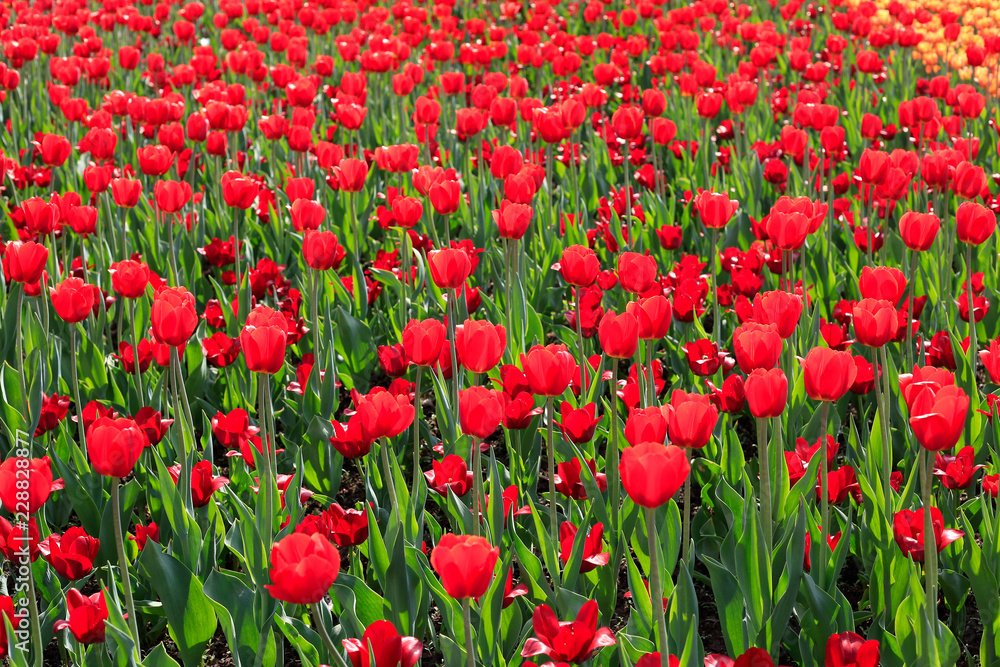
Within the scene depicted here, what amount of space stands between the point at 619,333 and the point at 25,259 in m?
1.57

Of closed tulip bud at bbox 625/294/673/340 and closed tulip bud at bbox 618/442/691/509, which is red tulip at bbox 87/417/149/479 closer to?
closed tulip bud at bbox 618/442/691/509

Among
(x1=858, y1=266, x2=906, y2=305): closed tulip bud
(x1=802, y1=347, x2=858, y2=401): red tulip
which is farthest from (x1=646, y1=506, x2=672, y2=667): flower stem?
(x1=858, y1=266, x2=906, y2=305): closed tulip bud

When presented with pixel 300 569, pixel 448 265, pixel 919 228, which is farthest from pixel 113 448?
pixel 919 228

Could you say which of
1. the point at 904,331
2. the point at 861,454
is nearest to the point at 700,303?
the point at 904,331

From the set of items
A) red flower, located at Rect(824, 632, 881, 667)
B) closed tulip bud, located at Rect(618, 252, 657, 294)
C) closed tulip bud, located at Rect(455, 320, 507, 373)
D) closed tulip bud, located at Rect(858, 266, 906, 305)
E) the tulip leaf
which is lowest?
the tulip leaf

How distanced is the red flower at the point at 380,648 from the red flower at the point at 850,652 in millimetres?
677

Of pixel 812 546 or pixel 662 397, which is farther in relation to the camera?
pixel 662 397

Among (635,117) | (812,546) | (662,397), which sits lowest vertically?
(662,397)

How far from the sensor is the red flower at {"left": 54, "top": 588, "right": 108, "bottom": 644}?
1.71m

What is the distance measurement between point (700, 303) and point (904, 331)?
69 cm

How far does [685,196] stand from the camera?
479 cm

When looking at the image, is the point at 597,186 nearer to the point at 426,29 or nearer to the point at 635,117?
the point at 635,117

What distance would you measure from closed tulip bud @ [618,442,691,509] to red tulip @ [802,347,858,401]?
530 mm

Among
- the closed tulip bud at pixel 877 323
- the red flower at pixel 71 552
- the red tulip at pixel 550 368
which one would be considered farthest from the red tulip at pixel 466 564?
the closed tulip bud at pixel 877 323
